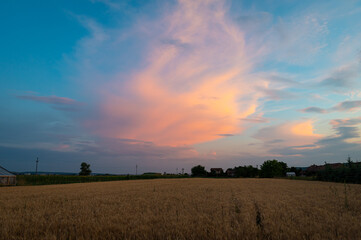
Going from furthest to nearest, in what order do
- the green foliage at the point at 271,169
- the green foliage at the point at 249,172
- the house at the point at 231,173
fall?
the house at the point at 231,173
the green foliage at the point at 249,172
the green foliage at the point at 271,169

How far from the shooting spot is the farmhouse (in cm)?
4559

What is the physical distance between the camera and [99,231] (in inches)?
245

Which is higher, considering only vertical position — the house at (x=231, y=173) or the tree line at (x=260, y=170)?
the tree line at (x=260, y=170)

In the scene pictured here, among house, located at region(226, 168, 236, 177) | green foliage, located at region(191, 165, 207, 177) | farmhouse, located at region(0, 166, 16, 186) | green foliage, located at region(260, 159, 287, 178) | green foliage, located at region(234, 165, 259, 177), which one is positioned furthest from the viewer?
house, located at region(226, 168, 236, 177)

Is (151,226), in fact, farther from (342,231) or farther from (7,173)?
(7,173)

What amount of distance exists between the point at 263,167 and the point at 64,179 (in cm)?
10550

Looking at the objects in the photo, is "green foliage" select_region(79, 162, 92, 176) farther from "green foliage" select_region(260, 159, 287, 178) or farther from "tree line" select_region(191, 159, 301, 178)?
"green foliage" select_region(260, 159, 287, 178)

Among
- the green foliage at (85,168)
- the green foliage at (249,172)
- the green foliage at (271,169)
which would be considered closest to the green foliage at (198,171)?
the green foliage at (249,172)

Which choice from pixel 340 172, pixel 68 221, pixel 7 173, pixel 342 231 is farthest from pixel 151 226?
pixel 340 172

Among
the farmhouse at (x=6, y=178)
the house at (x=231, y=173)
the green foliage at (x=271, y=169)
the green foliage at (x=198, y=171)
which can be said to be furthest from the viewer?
the house at (x=231, y=173)

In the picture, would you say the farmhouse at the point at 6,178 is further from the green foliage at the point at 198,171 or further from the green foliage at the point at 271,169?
the green foliage at the point at 198,171

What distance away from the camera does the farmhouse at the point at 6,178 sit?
4559 cm

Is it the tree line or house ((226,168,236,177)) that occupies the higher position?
the tree line

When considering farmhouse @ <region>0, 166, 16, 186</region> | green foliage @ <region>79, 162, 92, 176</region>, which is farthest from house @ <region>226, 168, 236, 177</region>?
farmhouse @ <region>0, 166, 16, 186</region>
